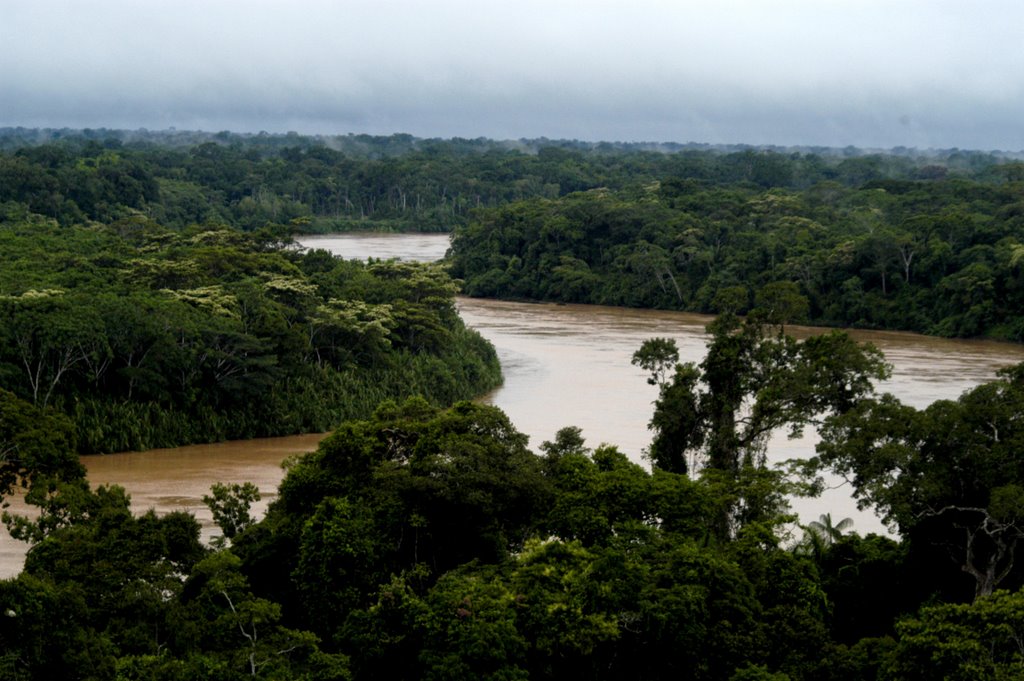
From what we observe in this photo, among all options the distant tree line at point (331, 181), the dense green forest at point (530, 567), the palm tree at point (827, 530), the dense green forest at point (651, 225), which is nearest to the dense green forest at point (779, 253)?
the dense green forest at point (651, 225)

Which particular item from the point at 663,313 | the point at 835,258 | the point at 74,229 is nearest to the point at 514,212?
the point at 663,313

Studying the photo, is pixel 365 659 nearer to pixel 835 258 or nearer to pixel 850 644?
pixel 850 644

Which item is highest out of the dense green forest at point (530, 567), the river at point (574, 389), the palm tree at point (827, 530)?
the dense green forest at point (530, 567)

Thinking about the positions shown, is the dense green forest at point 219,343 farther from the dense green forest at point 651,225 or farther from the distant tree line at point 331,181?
the distant tree line at point 331,181

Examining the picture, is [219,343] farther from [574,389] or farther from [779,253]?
[779,253]

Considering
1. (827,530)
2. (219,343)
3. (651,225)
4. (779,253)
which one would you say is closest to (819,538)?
(827,530)
